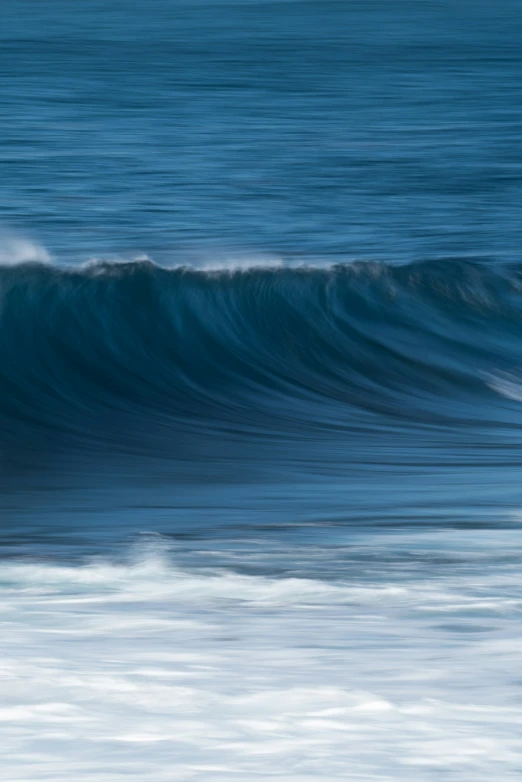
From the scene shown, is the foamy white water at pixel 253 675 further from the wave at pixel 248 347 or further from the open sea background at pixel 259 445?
the wave at pixel 248 347

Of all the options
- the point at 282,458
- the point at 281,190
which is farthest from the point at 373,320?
the point at 281,190

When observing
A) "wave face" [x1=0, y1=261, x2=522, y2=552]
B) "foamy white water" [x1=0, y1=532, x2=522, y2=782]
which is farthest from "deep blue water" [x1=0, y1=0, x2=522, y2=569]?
"foamy white water" [x1=0, y1=532, x2=522, y2=782]

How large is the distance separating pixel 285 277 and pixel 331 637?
7382 millimetres

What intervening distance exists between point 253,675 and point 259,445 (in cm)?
348

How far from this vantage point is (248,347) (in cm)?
998

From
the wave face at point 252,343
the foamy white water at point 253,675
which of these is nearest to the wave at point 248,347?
the wave face at point 252,343

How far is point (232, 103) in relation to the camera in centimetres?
2277

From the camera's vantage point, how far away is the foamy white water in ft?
11.0

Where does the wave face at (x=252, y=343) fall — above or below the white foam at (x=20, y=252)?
below

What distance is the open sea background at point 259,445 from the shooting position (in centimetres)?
363

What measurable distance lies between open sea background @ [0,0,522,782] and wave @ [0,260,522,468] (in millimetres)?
32

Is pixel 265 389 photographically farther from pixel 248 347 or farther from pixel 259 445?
pixel 259 445

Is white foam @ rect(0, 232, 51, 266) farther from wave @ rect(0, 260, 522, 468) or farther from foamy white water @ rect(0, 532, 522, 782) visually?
foamy white water @ rect(0, 532, 522, 782)

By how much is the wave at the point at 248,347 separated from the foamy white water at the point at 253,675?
9.27ft
